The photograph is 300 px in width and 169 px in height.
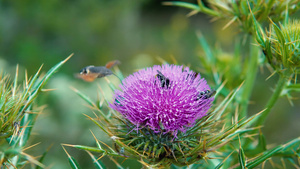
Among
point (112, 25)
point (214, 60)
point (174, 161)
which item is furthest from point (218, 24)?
point (174, 161)

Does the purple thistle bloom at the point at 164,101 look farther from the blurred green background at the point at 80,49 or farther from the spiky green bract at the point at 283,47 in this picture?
the blurred green background at the point at 80,49

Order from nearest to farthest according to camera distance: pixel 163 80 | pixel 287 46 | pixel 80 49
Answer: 1. pixel 163 80
2. pixel 287 46
3. pixel 80 49

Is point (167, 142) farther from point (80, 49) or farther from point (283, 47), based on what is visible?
point (80, 49)

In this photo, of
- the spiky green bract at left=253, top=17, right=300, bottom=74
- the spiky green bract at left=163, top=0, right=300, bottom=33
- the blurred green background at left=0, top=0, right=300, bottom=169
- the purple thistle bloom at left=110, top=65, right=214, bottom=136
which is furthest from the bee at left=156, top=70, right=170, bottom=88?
the blurred green background at left=0, top=0, right=300, bottom=169

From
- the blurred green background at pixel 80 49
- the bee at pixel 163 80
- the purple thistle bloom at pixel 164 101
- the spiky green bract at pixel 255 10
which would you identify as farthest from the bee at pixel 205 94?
the blurred green background at pixel 80 49

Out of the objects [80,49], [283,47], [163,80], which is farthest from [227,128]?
[80,49]
